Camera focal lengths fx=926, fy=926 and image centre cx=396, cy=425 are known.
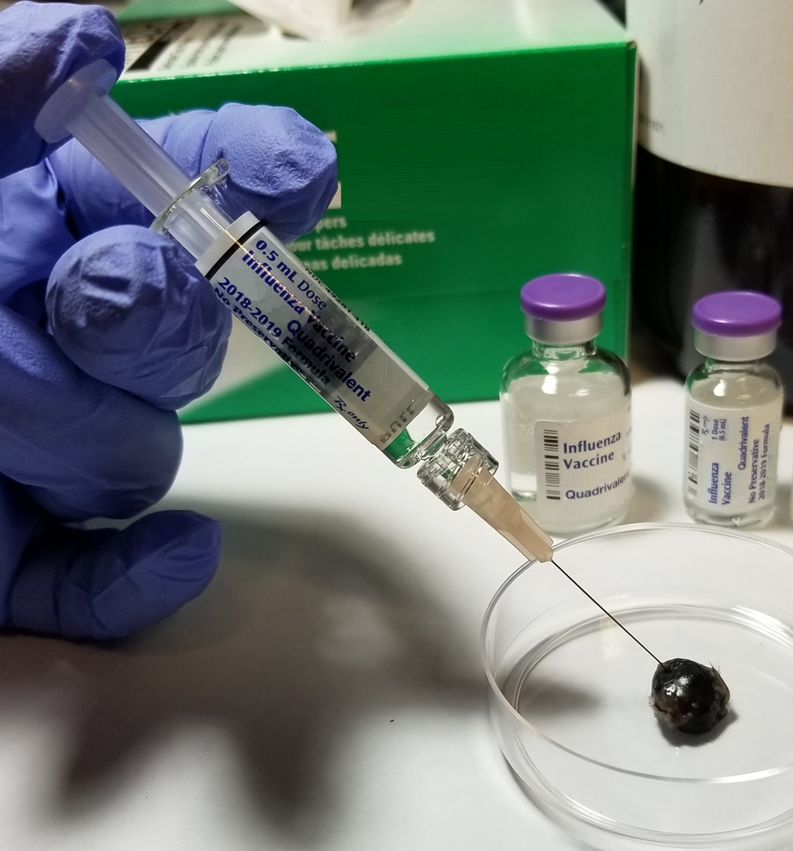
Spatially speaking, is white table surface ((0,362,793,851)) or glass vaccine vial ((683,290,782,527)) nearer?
white table surface ((0,362,793,851))

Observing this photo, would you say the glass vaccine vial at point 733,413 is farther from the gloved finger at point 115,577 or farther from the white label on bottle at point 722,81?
the gloved finger at point 115,577

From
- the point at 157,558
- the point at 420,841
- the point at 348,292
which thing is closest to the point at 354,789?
the point at 420,841

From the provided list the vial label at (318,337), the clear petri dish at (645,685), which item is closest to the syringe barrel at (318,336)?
the vial label at (318,337)

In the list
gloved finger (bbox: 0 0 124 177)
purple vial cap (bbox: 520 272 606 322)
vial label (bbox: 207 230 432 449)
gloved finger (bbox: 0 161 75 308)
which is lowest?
purple vial cap (bbox: 520 272 606 322)

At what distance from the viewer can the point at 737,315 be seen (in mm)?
502

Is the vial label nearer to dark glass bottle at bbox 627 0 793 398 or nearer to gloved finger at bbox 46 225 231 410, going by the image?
gloved finger at bbox 46 225 231 410

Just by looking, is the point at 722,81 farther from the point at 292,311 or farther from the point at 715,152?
the point at 292,311

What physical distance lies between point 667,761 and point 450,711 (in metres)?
0.10

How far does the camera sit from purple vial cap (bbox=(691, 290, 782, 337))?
495 millimetres

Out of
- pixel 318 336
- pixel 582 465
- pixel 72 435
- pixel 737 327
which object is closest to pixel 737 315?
pixel 737 327

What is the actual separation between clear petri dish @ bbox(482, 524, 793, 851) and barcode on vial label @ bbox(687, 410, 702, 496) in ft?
0.14

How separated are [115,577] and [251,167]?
0.68 feet

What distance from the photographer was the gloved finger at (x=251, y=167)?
0.42 metres

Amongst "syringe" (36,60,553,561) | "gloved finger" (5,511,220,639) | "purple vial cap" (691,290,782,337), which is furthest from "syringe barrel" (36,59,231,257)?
"purple vial cap" (691,290,782,337)
